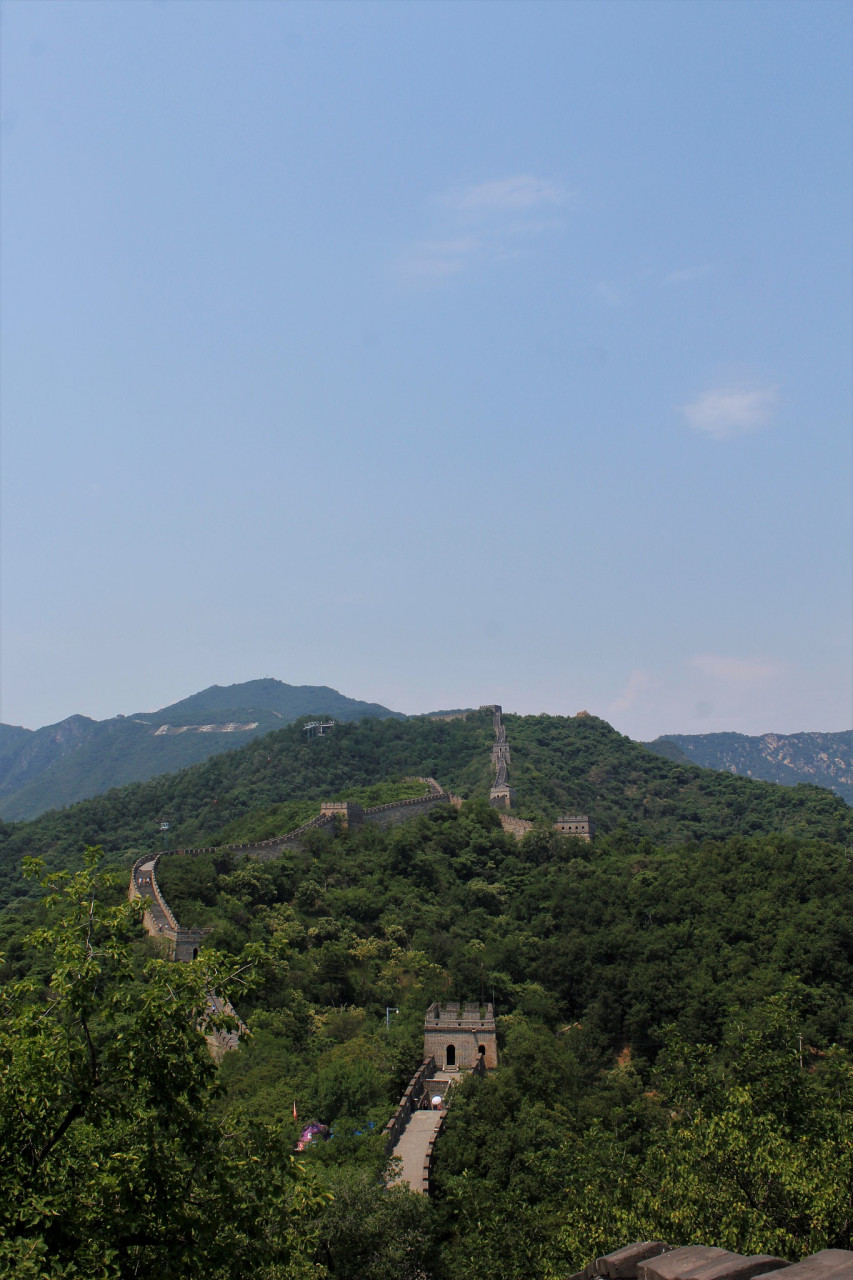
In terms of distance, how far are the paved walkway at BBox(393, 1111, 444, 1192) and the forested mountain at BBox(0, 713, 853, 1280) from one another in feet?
2.04

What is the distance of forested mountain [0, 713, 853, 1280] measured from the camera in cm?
1095

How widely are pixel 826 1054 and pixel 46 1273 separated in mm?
36530

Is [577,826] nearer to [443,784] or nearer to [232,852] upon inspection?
[443,784]

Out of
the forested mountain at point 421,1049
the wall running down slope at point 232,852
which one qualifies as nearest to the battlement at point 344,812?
the wall running down slope at point 232,852

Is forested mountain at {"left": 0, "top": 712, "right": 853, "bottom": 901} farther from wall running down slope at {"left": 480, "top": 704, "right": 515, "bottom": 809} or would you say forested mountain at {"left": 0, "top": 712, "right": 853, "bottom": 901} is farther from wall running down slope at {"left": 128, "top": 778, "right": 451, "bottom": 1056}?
wall running down slope at {"left": 128, "top": 778, "right": 451, "bottom": 1056}

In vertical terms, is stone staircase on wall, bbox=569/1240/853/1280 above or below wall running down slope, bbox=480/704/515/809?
below

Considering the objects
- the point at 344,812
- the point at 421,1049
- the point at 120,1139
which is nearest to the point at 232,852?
the point at 344,812

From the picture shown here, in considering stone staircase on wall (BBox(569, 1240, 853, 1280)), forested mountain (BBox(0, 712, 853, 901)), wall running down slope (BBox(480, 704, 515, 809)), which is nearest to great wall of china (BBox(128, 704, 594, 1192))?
stone staircase on wall (BBox(569, 1240, 853, 1280))

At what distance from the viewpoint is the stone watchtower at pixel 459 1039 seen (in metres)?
38.0

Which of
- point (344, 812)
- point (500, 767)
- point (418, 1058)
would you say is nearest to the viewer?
point (418, 1058)

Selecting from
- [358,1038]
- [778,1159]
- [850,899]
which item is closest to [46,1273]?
[778,1159]

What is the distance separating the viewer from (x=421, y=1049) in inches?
1494

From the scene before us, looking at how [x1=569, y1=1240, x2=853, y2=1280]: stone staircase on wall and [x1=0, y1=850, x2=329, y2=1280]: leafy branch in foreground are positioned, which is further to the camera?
[x1=0, y1=850, x2=329, y2=1280]: leafy branch in foreground

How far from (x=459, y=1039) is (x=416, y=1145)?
8.66 metres
